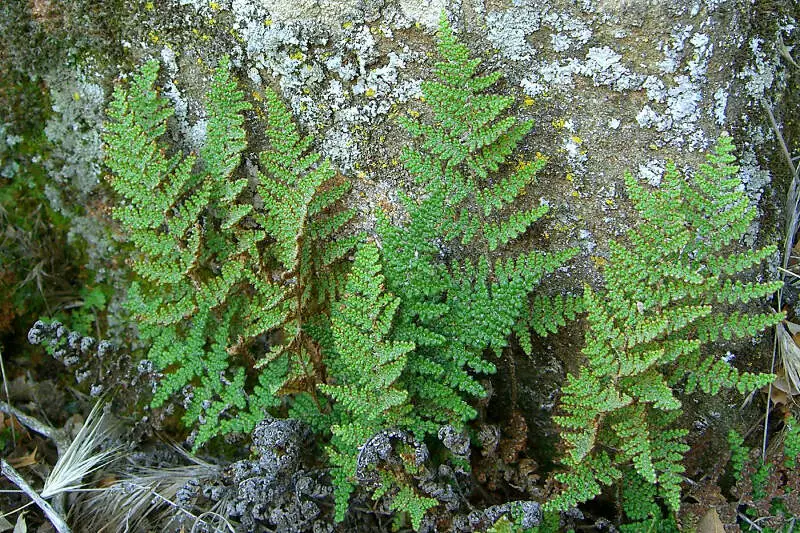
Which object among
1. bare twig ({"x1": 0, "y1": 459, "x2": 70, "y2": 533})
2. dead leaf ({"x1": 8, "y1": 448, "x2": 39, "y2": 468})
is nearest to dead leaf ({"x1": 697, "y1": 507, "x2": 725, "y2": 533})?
bare twig ({"x1": 0, "y1": 459, "x2": 70, "y2": 533})

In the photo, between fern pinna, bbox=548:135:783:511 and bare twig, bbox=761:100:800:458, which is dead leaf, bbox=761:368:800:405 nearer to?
bare twig, bbox=761:100:800:458

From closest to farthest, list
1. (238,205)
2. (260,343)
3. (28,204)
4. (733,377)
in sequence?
(733,377), (238,205), (260,343), (28,204)

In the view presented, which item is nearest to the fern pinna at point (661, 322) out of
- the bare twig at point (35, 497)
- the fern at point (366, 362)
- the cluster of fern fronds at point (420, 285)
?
the cluster of fern fronds at point (420, 285)

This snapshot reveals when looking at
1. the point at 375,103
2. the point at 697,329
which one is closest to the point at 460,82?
the point at 375,103

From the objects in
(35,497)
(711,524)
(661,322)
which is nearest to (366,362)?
(661,322)

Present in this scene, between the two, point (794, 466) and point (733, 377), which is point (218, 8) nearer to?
point (733, 377)

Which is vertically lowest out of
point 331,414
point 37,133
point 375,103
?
point 331,414

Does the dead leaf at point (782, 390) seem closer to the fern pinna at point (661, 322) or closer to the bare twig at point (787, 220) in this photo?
the bare twig at point (787, 220)
